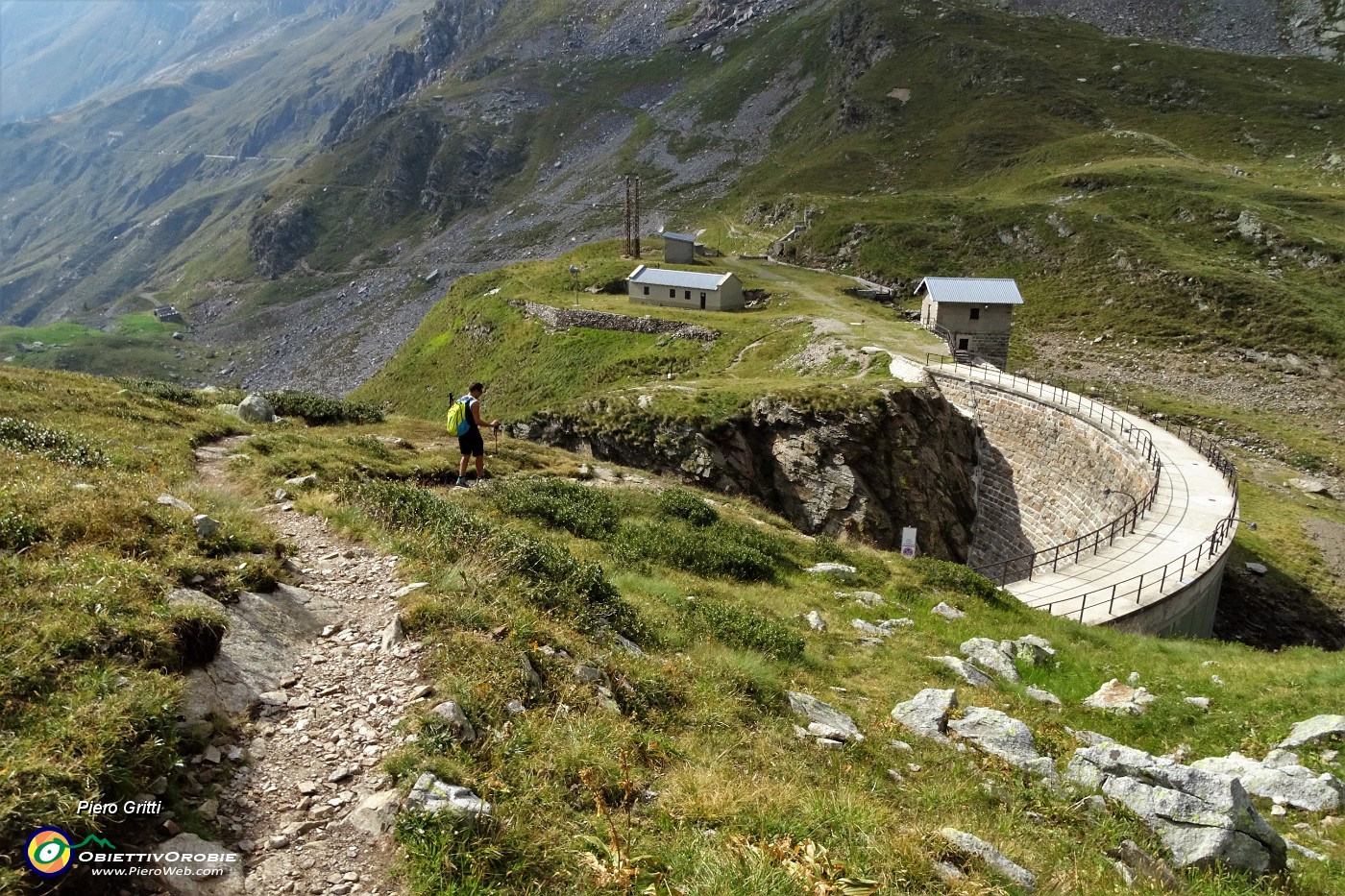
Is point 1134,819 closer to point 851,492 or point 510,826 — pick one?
point 510,826

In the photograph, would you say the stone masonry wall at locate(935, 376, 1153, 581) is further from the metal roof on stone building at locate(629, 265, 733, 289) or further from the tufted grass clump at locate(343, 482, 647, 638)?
the tufted grass clump at locate(343, 482, 647, 638)

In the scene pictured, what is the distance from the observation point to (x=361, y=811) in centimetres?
552

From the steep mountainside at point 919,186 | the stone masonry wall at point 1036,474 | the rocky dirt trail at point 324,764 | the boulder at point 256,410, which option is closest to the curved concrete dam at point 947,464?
the stone masonry wall at point 1036,474

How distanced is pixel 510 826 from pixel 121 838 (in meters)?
2.64

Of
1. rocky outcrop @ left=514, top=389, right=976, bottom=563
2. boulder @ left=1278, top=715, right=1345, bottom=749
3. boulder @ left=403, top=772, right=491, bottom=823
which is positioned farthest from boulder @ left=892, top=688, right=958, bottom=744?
rocky outcrop @ left=514, top=389, right=976, bottom=563

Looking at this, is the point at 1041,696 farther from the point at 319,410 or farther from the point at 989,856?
→ the point at 319,410

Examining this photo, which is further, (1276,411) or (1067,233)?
(1067,233)

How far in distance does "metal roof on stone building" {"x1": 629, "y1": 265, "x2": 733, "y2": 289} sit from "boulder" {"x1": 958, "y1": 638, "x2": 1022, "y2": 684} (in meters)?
51.7

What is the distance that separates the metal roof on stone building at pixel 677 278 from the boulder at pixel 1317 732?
54.7 metres

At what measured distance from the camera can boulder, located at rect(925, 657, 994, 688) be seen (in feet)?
41.9

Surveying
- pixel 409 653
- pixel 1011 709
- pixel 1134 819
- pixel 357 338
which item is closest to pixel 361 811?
pixel 409 653

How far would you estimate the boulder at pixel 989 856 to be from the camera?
632 cm

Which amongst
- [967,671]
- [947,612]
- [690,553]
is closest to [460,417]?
[690,553]

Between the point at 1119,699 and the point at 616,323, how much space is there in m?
51.7
